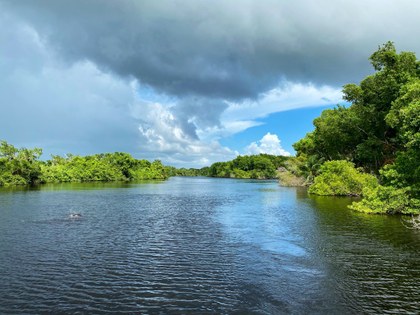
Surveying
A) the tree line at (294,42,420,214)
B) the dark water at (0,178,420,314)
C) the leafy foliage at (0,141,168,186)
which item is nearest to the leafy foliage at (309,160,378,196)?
the tree line at (294,42,420,214)

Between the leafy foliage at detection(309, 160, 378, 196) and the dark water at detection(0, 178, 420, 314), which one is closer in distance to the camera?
the dark water at detection(0, 178, 420, 314)

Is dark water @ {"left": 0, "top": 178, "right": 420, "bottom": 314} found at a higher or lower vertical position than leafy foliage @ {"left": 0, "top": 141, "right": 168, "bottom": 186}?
lower

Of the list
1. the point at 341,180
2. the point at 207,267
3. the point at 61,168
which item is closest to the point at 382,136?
the point at 341,180

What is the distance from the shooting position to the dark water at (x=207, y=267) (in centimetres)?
1371

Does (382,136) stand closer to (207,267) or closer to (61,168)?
(207,267)

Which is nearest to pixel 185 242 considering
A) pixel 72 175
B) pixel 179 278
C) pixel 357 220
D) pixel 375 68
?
pixel 179 278

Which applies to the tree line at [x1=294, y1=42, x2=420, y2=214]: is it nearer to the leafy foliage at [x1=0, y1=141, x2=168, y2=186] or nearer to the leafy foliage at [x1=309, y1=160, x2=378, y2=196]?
the leafy foliage at [x1=309, y1=160, x2=378, y2=196]

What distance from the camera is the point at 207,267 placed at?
18.6m

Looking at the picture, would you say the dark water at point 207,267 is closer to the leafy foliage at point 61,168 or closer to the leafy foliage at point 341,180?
the leafy foliage at point 341,180

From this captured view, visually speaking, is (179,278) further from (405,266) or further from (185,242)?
(405,266)

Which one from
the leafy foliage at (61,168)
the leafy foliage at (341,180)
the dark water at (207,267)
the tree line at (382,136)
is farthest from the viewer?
the leafy foliage at (61,168)

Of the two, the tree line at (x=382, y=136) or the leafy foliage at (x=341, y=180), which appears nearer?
the tree line at (x=382, y=136)

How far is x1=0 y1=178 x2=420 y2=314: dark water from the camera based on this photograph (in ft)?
45.0

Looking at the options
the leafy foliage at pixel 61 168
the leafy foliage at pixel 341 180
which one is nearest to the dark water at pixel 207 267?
the leafy foliage at pixel 341 180
